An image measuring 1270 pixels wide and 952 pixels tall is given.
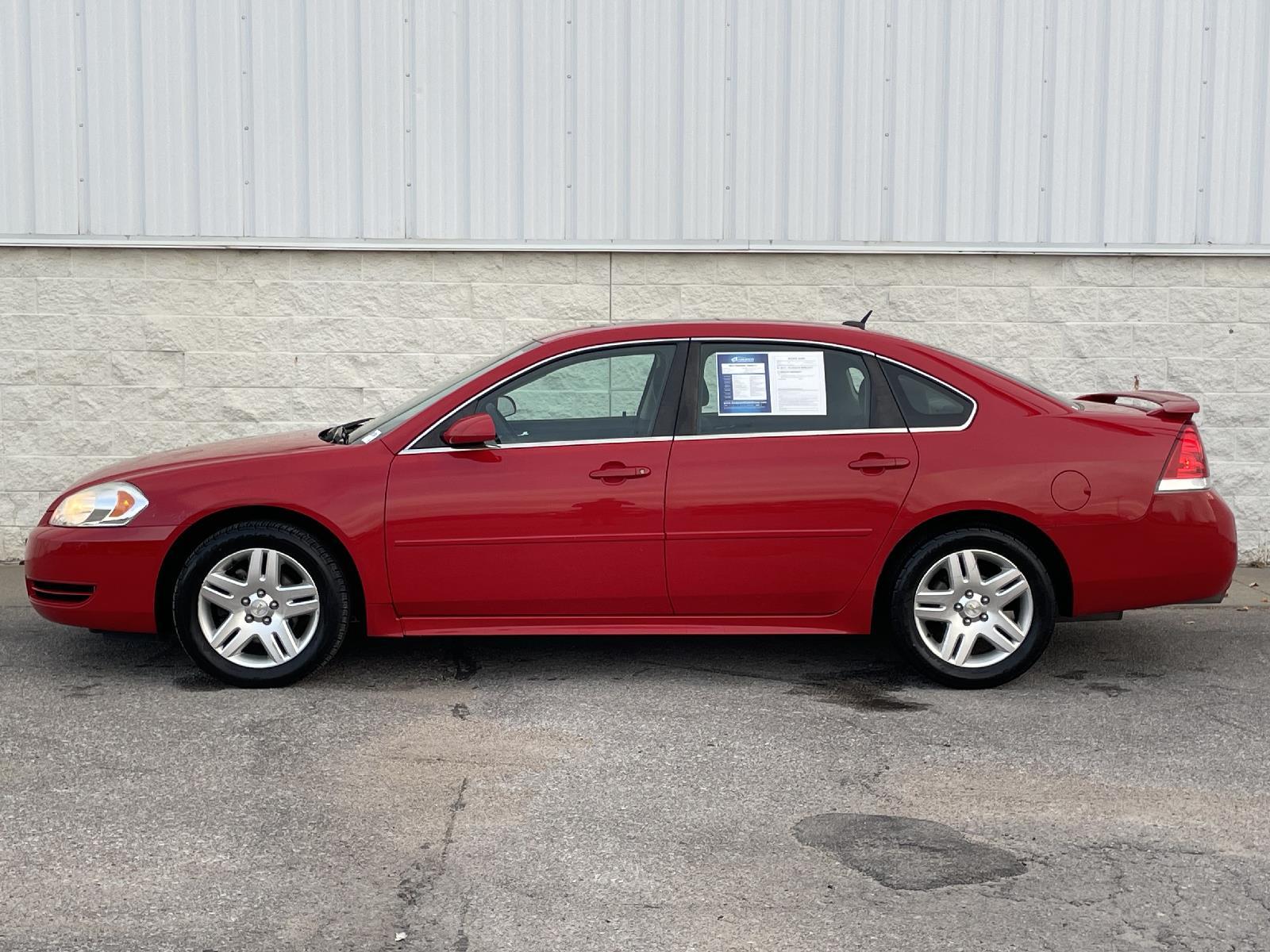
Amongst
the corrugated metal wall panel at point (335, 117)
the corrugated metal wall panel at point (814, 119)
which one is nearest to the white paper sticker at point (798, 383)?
the corrugated metal wall panel at point (814, 119)

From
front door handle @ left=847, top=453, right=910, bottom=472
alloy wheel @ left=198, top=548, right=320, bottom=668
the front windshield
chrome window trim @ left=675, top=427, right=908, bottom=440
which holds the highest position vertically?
the front windshield

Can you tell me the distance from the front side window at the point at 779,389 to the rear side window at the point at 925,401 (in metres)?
0.12

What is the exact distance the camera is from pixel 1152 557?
623 cm

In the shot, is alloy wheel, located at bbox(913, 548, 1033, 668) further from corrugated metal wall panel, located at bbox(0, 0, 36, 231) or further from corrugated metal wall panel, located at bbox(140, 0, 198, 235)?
corrugated metal wall panel, located at bbox(0, 0, 36, 231)

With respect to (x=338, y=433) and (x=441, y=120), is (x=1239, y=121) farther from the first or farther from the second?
(x=338, y=433)

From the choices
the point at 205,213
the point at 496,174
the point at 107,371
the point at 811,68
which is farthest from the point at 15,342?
the point at 811,68

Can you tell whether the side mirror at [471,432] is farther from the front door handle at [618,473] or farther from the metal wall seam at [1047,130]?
the metal wall seam at [1047,130]

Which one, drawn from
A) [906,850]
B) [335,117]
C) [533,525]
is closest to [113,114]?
[335,117]

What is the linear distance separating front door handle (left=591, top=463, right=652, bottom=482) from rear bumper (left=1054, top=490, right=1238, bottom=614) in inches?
69.5

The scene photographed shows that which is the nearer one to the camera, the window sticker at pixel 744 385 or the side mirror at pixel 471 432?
the side mirror at pixel 471 432

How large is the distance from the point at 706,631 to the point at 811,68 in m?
4.74

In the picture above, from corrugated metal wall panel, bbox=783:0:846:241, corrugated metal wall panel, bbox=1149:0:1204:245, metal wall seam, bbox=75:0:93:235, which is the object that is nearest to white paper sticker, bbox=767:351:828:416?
corrugated metal wall panel, bbox=783:0:846:241

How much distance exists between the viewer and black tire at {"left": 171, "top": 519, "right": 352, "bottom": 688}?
20.1 feet

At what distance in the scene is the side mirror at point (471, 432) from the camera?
609 centimetres
